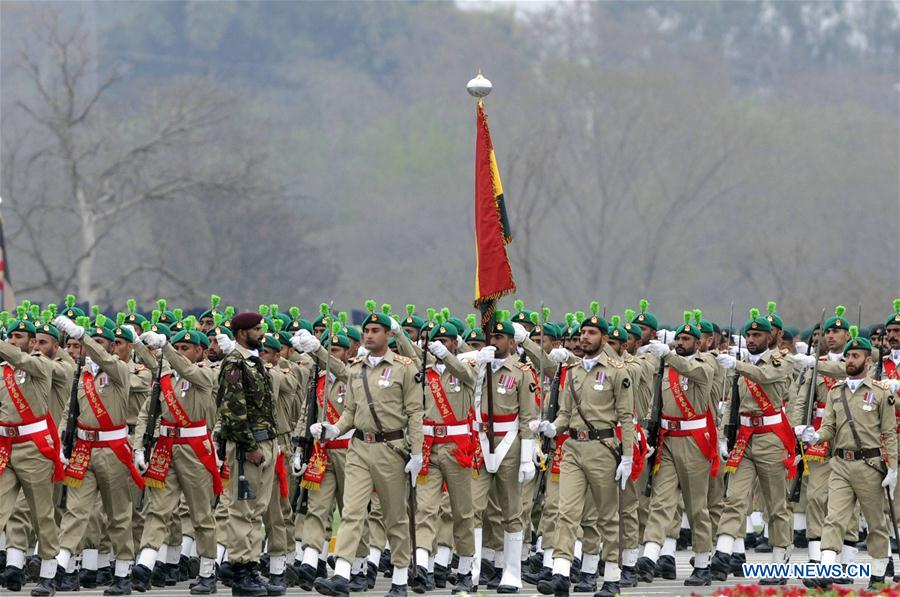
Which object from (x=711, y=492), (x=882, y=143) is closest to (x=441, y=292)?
(x=882, y=143)

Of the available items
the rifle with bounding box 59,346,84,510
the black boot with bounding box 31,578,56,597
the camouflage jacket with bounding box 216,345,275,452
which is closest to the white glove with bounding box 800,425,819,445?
the camouflage jacket with bounding box 216,345,275,452

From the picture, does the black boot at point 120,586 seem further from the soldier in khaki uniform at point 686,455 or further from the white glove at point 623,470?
the soldier in khaki uniform at point 686,455

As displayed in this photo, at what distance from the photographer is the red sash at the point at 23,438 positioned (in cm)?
1477

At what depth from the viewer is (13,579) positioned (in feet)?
48.8

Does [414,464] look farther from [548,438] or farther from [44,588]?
[44,588]

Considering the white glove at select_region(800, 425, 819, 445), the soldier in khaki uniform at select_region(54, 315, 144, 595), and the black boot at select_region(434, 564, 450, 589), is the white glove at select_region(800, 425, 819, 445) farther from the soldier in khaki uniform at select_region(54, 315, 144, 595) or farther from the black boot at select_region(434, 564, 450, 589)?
the soldier in khaki uniform at select_region(54, 315, 144, 595)

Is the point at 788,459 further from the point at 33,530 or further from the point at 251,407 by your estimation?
the point at 33,530

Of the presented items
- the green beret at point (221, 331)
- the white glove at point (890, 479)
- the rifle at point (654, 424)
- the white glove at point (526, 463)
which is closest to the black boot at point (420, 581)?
the white glove at point (526, 463)

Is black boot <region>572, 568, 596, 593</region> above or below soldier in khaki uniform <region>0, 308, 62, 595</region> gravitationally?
below

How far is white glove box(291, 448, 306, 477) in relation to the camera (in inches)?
598

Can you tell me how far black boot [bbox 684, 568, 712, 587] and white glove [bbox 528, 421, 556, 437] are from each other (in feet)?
6.72

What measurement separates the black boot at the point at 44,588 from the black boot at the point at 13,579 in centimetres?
23

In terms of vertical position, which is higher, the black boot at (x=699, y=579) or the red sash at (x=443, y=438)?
the red sash at (x=443, y=438)

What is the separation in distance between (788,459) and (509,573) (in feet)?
9.49
